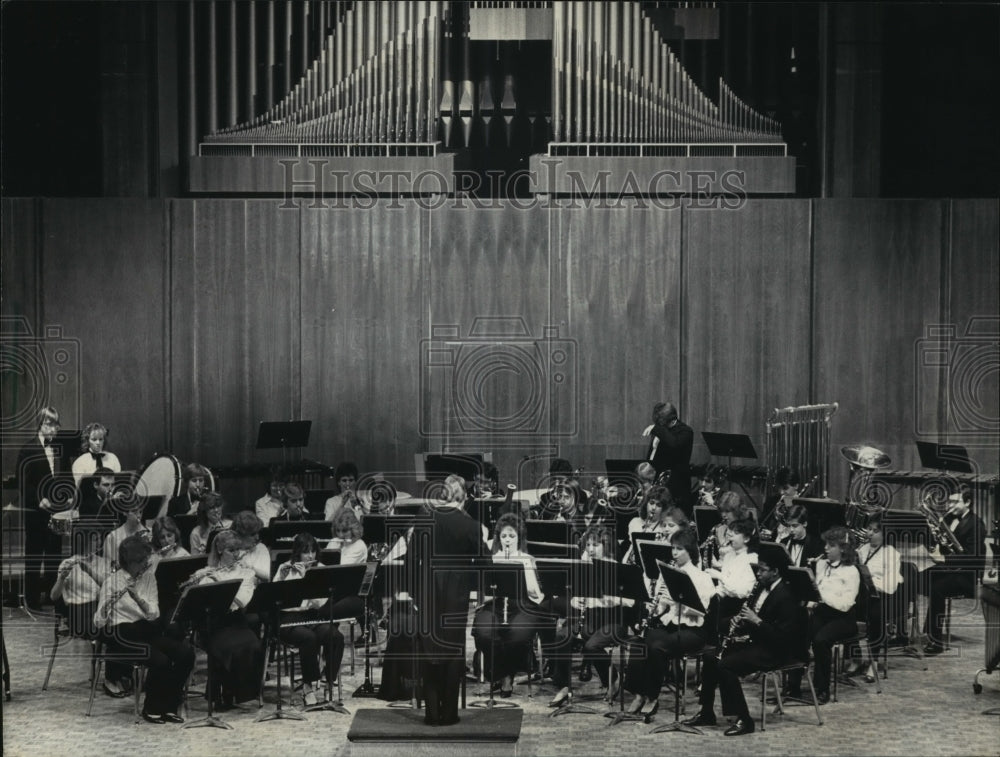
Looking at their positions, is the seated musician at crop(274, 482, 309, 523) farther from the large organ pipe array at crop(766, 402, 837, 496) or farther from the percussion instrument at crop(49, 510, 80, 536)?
the large organ pipe array at crop(766, 402, 837, 496)

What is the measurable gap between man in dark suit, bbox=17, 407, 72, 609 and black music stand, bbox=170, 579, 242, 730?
119 inches

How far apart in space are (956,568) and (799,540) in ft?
4.06

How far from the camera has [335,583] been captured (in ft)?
25.7

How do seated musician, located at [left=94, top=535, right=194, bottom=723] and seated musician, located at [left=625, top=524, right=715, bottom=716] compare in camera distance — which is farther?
seated musician, located at [left=94, top=535, right=194, bottom=723]

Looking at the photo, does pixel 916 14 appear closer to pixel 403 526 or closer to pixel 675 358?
pixel 675 358

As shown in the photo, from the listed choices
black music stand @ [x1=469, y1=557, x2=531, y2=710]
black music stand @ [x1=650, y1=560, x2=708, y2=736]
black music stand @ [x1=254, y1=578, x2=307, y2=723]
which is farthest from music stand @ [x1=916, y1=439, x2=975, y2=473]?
black music stand @ [x1=254, y1=578, x2=307, y2=723]

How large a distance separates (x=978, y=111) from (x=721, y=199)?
8.91ft

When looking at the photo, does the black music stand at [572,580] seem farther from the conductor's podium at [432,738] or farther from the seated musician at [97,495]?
the seated musician at [97,495]

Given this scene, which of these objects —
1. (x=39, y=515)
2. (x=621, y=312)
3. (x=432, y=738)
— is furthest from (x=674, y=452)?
(x=39, y=515)

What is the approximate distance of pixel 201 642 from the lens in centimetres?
796

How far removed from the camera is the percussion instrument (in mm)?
10117

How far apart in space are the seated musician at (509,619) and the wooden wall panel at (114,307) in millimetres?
5968

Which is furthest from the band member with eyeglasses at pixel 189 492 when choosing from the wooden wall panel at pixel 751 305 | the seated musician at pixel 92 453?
the wooden wall panel at pixel 751 305

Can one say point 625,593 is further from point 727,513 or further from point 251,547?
point 251,547
